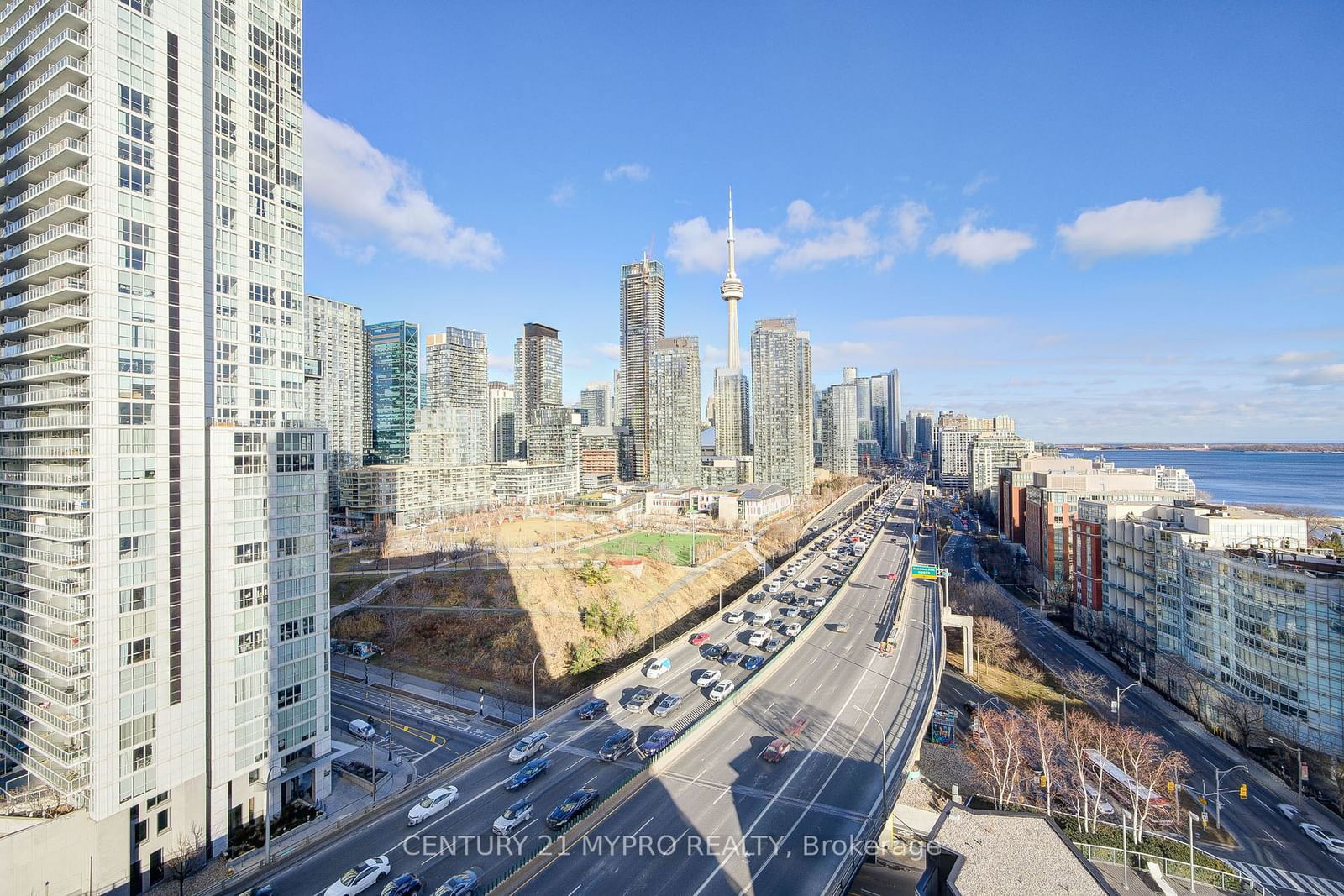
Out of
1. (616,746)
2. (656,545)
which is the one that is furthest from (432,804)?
(656,545)

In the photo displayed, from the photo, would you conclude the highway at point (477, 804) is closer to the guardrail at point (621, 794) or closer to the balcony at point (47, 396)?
the guardrail at point (621, 794)

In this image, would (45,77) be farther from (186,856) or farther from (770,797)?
(770,797)

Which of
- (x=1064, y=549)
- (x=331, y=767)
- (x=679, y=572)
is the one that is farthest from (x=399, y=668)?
(x=1064, y=549)

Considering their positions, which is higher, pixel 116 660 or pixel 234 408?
pixel 234 408

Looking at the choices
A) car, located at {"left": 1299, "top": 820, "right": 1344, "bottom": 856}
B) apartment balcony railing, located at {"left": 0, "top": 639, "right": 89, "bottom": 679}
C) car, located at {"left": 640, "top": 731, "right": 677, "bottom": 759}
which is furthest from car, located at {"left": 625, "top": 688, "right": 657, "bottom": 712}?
car, located at {"left": 1299, "top": 820, "right": 1344, "bottom": 856}

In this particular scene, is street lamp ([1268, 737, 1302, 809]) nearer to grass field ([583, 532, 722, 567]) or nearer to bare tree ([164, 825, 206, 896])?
bare tree ([164, 825, 206, 896])

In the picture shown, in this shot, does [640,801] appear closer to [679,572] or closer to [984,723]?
[984,723]
